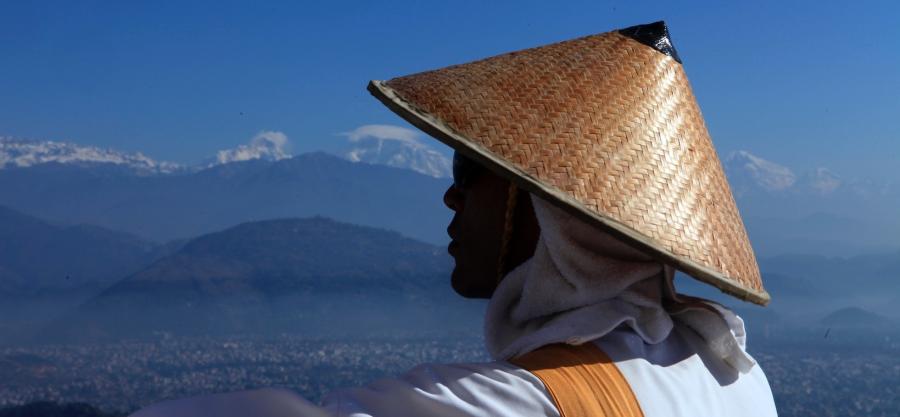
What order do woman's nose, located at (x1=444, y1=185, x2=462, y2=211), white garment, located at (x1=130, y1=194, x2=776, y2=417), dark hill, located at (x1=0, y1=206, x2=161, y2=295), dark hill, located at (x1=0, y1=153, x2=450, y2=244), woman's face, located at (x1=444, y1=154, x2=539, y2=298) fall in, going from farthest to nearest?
dark hill, located at (x1=0, y1=153, x2=450, y2=244)
dark hill, located at (x1=0, y1=206, x2=161, y2=295)
woman's nose, located at (x1=444, y1=185, x2=462, y2=211)
woman's face, located at (x1=444, y1=154, x2=539, y2=298)
white garment, located at (x1=130, y1=194, x2=776, y2=417)

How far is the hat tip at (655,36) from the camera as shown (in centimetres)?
188

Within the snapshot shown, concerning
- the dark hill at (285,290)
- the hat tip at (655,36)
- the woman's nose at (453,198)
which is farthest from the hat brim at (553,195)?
the dark hill at (285,290)

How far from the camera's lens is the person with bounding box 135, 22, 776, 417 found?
1.43 meters

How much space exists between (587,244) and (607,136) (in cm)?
20

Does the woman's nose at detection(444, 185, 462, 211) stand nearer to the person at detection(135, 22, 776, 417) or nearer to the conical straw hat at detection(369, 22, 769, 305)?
the person at detection(135, 22, 776, 417)

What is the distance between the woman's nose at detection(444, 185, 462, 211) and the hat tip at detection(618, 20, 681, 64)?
1.53ft

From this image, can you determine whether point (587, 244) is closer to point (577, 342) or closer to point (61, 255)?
point (577, 342)

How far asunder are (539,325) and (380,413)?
1.41 ft

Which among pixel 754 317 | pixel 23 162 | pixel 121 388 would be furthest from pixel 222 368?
pixel 23 162

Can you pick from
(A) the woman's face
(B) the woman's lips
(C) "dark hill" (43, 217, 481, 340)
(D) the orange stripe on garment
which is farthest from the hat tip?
(C) "dark hill" (43, 217, 481, 340)

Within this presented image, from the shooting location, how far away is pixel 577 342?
156cm

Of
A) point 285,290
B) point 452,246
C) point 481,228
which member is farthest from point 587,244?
point 285,290

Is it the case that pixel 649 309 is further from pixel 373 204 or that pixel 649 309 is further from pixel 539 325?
pixel 373 204

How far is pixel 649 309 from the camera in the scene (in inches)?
65.2
